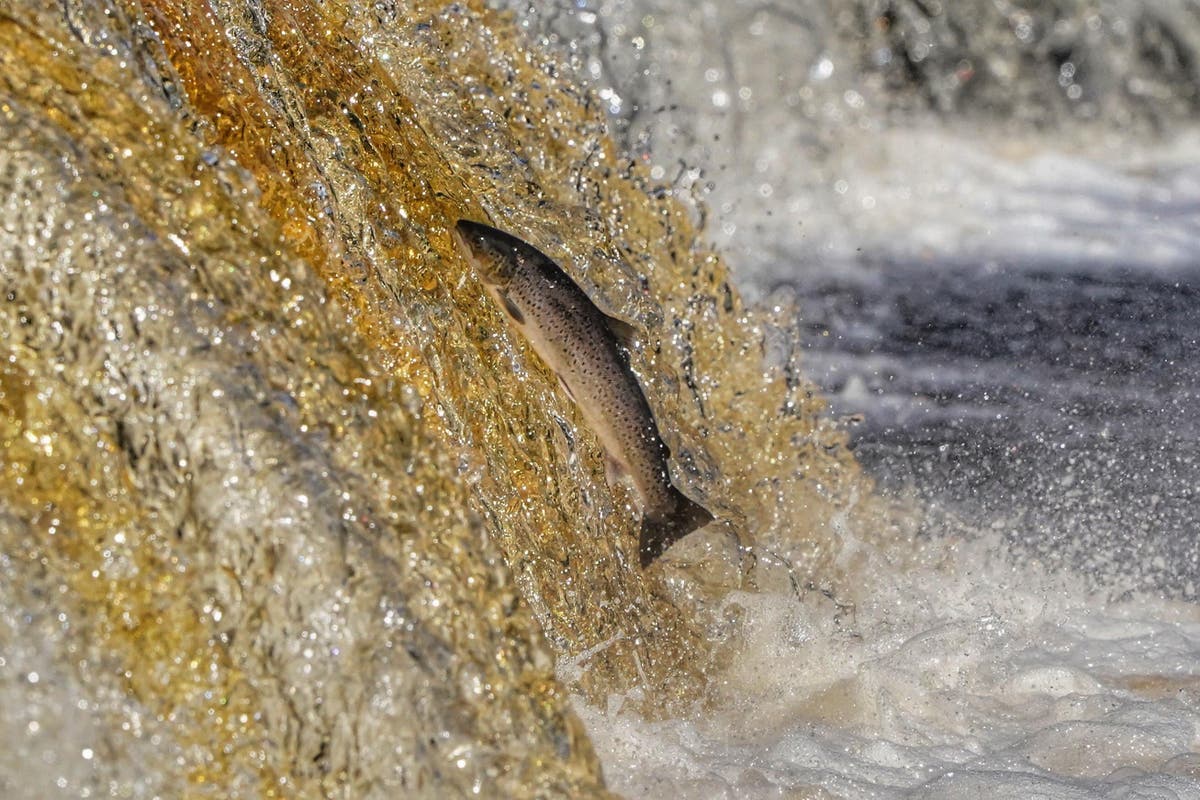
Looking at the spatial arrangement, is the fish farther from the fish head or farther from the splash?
the splash

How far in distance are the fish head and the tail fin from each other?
540 mm

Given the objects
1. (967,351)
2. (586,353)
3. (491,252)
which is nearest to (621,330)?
(586,353)

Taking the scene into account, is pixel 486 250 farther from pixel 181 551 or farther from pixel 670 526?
pixel 181 551

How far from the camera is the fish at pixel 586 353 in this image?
2.23 m

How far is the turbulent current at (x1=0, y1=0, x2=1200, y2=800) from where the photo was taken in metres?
1.34

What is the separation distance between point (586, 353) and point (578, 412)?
7.0 inches

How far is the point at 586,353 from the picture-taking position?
2281mm

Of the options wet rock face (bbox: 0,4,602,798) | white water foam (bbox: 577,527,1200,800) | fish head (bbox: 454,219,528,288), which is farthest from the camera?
fish head (bbox: 454,219,528,288)

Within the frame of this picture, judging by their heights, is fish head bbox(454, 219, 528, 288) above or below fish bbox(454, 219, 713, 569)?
above

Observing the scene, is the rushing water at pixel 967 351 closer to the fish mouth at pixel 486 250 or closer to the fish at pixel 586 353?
the fish at pixel 586 353

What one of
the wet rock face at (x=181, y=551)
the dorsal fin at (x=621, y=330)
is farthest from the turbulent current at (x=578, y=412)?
the dorsal fin at (x=621, y=330)

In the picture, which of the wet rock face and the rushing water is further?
the rushing water

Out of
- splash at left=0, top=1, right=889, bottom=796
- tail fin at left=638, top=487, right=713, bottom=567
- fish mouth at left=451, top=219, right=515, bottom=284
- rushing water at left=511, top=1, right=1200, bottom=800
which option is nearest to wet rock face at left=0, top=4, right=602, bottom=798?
splash at left=0, top=1, right=889, bottom=796

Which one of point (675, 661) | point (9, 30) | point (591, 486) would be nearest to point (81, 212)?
point (9, 30)
